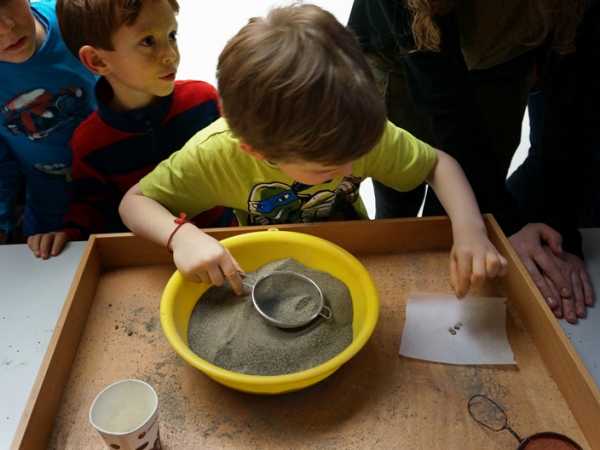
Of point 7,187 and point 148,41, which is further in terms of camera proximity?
point 7,187

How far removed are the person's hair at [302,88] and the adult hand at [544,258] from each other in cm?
39

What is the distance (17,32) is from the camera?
1.02 meters

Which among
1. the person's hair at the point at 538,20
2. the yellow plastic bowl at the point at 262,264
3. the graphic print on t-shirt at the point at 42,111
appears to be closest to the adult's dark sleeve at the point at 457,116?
the person's hair at the point at 538,20

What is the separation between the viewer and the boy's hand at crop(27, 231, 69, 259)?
0.97m

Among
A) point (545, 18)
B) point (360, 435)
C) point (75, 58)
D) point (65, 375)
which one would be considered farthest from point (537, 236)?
point (75, 58)

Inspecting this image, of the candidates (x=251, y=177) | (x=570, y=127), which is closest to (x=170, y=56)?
(x=251, y=177)

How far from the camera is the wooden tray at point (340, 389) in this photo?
663mm

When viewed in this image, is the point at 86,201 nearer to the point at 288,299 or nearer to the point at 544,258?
the point at 288,299

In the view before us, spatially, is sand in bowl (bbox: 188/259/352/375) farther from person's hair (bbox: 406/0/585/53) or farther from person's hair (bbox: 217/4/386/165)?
person's hair (bbox: 406/0/585/53)

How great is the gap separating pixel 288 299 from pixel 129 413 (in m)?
0.26

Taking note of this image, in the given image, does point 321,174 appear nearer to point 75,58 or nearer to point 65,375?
point 65,375

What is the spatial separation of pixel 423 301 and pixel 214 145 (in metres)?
0.44

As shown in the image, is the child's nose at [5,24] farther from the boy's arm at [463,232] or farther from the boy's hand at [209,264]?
the boy's arm at [463,232]

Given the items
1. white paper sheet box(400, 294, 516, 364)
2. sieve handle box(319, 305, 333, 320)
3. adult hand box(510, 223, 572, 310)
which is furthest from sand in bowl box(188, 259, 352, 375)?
adult hand box(510, 223, 572, 310)
